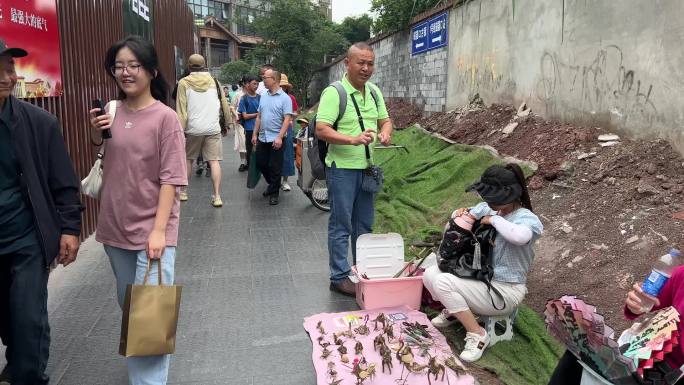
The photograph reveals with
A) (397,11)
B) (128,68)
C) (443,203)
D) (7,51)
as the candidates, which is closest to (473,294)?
(128,68)

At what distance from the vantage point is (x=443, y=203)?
6.14m

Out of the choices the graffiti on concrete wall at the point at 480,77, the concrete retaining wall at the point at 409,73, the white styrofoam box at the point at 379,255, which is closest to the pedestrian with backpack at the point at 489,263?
the white styrofoam box at the point at 379,255

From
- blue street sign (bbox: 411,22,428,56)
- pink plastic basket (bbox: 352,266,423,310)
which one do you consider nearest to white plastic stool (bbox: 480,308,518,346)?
pink plastic basket (bbox: 352,266,423,310)

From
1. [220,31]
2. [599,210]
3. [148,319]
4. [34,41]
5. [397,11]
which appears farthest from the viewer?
[220,31]

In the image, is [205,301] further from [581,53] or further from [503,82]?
[503,82]

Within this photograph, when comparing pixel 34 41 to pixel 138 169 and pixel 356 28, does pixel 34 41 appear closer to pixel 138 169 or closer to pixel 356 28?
pixel 138 169

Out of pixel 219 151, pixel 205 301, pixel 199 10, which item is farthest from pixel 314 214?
pixel 199 10

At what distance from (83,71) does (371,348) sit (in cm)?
428

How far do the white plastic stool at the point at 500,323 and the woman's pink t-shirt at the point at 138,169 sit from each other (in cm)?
195

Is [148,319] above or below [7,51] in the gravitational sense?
below

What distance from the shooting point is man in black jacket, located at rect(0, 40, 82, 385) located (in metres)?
2.31

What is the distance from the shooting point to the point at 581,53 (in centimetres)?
589

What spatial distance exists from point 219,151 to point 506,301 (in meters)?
4.67

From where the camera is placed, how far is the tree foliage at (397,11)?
11430 mm
